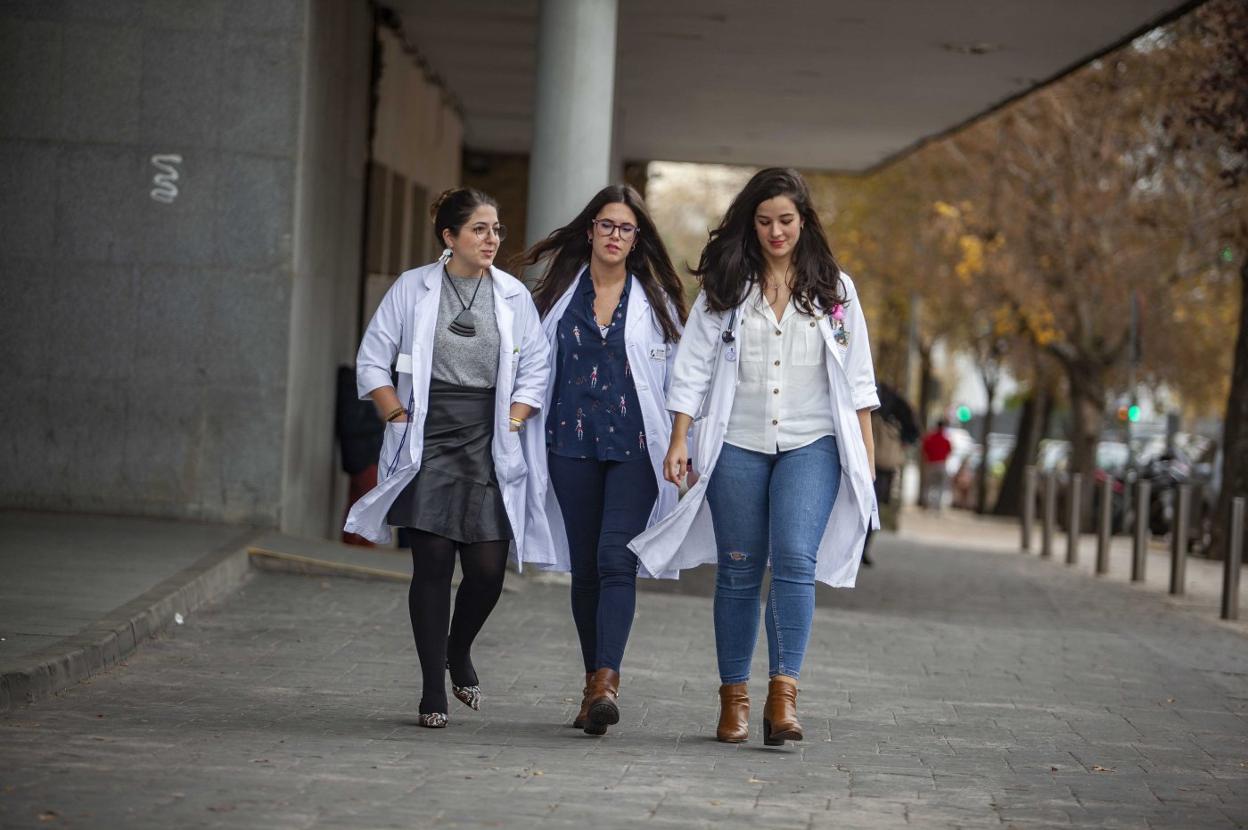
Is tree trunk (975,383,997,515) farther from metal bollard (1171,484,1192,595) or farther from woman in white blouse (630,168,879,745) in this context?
woman in white blouse (630,168,879,745)

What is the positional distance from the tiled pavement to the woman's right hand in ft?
3.11

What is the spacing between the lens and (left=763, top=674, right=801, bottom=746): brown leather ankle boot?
6609 mm

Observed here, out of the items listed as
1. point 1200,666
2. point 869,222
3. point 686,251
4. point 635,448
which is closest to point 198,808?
point 635,448

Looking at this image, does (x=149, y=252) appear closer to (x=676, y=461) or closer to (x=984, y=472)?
(x=676, y=461)

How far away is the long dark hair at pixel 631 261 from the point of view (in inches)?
281

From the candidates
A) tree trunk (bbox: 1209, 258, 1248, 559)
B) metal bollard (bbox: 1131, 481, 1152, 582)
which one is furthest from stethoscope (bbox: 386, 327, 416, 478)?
tree trunk (bbox: 1209, 258, 1248, 559)

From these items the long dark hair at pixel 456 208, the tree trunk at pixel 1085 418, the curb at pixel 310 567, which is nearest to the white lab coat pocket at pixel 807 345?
the long dark hair at pixel 456 208

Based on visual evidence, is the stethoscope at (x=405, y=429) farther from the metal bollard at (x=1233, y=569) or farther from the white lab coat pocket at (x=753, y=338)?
the metal bollard at (x=1233, y=569)

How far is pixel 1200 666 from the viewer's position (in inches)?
428

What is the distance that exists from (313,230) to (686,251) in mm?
47402

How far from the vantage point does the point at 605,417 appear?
22.9 ft

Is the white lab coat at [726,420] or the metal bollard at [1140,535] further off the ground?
the white lab coat at [726,420]

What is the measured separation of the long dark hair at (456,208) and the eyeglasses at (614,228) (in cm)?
39

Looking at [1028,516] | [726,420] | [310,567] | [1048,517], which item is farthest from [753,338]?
[1028,516]
